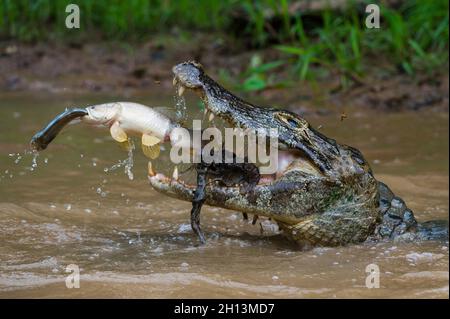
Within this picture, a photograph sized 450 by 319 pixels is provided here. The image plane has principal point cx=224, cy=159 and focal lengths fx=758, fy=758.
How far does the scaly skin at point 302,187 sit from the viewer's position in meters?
3.53

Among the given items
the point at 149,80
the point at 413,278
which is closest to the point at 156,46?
the point at 149,80

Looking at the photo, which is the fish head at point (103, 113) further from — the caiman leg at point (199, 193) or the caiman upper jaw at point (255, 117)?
the caiman leg at point (199, 193)

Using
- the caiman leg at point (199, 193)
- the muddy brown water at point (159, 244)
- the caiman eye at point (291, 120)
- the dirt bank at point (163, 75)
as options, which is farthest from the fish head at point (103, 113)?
the dirt bank at point (163, 75)

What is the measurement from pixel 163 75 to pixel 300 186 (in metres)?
5.94

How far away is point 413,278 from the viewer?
3318 millimetres

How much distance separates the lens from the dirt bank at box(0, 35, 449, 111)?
7.79 metres

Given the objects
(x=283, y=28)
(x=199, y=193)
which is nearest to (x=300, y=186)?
(x=199, y=193)

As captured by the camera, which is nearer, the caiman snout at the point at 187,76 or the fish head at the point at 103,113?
the caiman snout at the point at 187,76

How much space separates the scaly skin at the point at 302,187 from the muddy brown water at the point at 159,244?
12 centimetres

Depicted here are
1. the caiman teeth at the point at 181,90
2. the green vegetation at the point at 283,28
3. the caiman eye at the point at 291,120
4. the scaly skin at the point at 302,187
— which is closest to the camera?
the caiman teeth at the point at 181,90

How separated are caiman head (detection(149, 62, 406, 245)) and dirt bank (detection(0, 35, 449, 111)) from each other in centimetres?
400

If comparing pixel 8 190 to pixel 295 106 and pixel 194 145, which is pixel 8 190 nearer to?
pixel 194 145

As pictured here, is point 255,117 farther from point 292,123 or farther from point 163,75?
point 163,75

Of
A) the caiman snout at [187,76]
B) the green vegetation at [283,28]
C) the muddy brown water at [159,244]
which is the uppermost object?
the green vegetation at [283,28]
